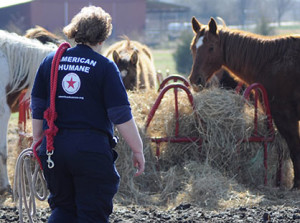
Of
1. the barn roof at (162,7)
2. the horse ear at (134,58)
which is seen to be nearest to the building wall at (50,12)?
the barn roof at (162,7)

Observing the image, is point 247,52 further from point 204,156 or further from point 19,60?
point 19,60

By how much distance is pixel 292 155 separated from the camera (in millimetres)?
5762

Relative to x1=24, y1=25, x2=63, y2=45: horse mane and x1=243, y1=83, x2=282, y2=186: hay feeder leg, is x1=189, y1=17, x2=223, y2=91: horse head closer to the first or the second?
x1=243, y1=83, x2=282, y2=186: hay feeder leg

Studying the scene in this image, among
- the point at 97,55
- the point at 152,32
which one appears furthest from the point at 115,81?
the point at 152,32

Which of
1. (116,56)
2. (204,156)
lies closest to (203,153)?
(204,156)

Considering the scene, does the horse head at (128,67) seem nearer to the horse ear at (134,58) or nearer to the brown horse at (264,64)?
the horse ear at (134,58)

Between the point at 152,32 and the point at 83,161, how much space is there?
1481 inches

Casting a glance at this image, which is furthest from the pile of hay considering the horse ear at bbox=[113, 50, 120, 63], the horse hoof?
the horse ear at bbox=[113, 50, 120, 63]

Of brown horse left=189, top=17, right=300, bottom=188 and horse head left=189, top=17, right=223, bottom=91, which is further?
horse head left=189, top=17, right=223, bottom=91

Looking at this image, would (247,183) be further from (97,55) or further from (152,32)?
(152,32)

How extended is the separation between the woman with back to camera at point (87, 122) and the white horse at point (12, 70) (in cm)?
256

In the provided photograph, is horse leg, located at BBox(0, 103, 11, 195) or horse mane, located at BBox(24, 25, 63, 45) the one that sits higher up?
horse mane, located at BBox(24, 25, 63, 45)

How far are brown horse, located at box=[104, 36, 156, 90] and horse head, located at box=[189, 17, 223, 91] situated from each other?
3.44 ft

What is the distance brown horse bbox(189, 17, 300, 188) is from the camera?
567 centimetres
